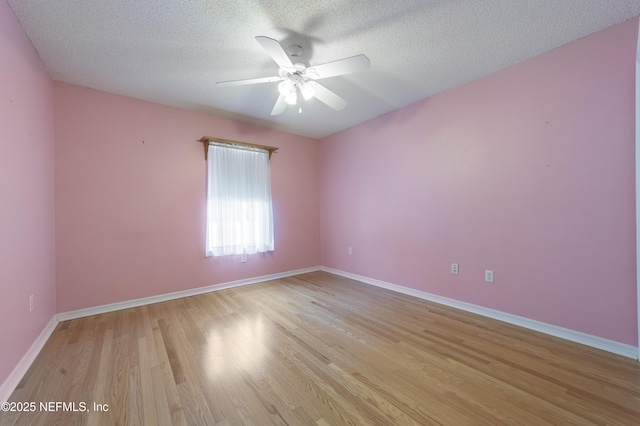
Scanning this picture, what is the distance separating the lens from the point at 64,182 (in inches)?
97.4

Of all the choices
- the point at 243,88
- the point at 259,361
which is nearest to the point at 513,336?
the point at 259,361

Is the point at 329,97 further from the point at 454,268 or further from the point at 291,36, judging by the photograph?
the point at 454,268

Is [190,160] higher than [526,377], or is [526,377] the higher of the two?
[190,160]

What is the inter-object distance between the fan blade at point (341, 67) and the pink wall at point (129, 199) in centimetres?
210

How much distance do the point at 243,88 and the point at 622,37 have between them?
315 centimetres

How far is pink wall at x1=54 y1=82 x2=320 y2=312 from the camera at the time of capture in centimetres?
249

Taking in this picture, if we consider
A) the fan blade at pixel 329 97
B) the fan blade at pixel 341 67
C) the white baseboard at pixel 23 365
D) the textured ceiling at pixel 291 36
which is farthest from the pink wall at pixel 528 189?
the white baseboard at pixel 23 365

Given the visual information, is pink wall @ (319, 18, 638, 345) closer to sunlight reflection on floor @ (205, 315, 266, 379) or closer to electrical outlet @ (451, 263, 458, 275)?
electrical outlet @ (451, 263, 458, 275)

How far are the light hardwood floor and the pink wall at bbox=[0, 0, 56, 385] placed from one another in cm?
32

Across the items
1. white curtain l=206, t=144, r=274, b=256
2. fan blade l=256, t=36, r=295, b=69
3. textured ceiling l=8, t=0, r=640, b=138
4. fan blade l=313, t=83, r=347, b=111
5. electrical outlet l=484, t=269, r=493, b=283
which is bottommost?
electrical outlet l=484, t=269, r=493, b=283

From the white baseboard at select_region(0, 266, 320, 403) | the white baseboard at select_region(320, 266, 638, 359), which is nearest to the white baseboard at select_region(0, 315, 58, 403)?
the white baseboard at select_region(0, 266, 320, 403)

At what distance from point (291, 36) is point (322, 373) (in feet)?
7.99

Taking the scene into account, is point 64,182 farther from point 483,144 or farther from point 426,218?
point 483,144

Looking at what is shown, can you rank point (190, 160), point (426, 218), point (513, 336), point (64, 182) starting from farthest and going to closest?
point (190, 160)
point (426, 218)
point (64, 182)
point (513, 336)
